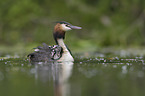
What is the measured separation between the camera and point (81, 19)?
3045 centimetres

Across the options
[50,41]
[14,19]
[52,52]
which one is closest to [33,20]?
[14,19]

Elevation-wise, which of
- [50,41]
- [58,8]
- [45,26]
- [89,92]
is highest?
[58,8]

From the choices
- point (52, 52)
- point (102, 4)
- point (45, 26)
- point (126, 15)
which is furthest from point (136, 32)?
point (52, 52)

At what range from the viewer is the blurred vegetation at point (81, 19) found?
21.9 metres

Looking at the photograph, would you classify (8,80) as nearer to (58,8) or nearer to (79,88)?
(79,88)

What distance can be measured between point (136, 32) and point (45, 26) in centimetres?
924

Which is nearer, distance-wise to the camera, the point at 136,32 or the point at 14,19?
the point at 136,32

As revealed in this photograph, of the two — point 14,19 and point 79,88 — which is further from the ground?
point 14,19

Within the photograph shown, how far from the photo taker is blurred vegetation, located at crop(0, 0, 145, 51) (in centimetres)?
2194

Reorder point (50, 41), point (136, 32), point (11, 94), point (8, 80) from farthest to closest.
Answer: point (50, 41)
point (136, 32)
point (8, 80)
point (11, 94)

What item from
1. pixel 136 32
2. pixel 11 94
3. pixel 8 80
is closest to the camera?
pixel 11 94

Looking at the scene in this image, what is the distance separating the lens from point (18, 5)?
2962cm

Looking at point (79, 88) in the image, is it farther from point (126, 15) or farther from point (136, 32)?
point (126, 15)

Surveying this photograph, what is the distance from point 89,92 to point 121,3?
2158 centimetres
